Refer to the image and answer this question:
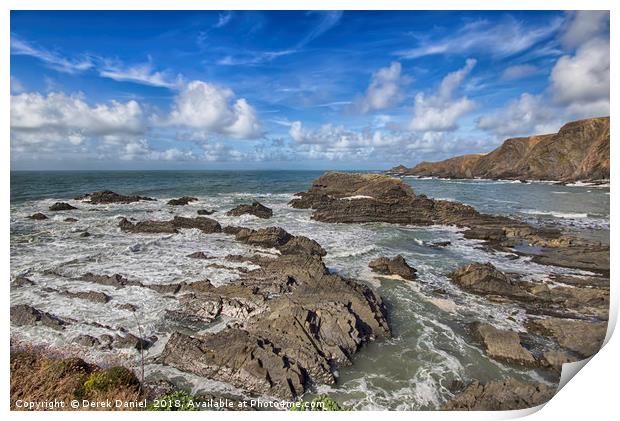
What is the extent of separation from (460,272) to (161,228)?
1566 cm

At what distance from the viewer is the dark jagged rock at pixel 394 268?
1191cm

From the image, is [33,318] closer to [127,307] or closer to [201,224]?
[127,307]

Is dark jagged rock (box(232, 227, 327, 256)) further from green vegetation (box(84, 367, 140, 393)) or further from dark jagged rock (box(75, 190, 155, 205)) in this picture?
dark jagged rock (box(75, 190, 155, 205))

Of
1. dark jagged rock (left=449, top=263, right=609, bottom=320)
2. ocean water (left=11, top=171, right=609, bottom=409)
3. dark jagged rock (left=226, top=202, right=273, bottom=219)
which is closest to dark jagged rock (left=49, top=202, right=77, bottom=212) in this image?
ocean water (left=11, top=171, right=609, bottom=409)

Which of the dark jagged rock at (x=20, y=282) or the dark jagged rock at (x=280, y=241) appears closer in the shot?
the dark jagged rock at (x=20, y=282)

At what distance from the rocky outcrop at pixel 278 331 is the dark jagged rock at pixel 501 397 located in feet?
7.17

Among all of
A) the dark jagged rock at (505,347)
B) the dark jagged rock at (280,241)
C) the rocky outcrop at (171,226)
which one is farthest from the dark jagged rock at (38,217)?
the dark jagged rock at (505,347)

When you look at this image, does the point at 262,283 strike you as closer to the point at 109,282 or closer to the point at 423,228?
the point at 109,282

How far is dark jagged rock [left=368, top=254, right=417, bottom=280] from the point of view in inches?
469

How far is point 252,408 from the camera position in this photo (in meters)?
5.29

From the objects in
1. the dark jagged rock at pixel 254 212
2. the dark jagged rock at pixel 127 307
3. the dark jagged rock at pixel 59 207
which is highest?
the dark jagged rock at pixel 59 207

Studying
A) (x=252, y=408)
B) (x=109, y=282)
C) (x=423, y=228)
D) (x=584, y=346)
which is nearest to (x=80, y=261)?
(x=109, y=282)

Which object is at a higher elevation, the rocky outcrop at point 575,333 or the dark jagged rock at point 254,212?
the dark jagged rock at point 254,212

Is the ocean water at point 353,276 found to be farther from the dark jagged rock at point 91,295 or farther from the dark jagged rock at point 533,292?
the dark jagged rock at point 533,292
